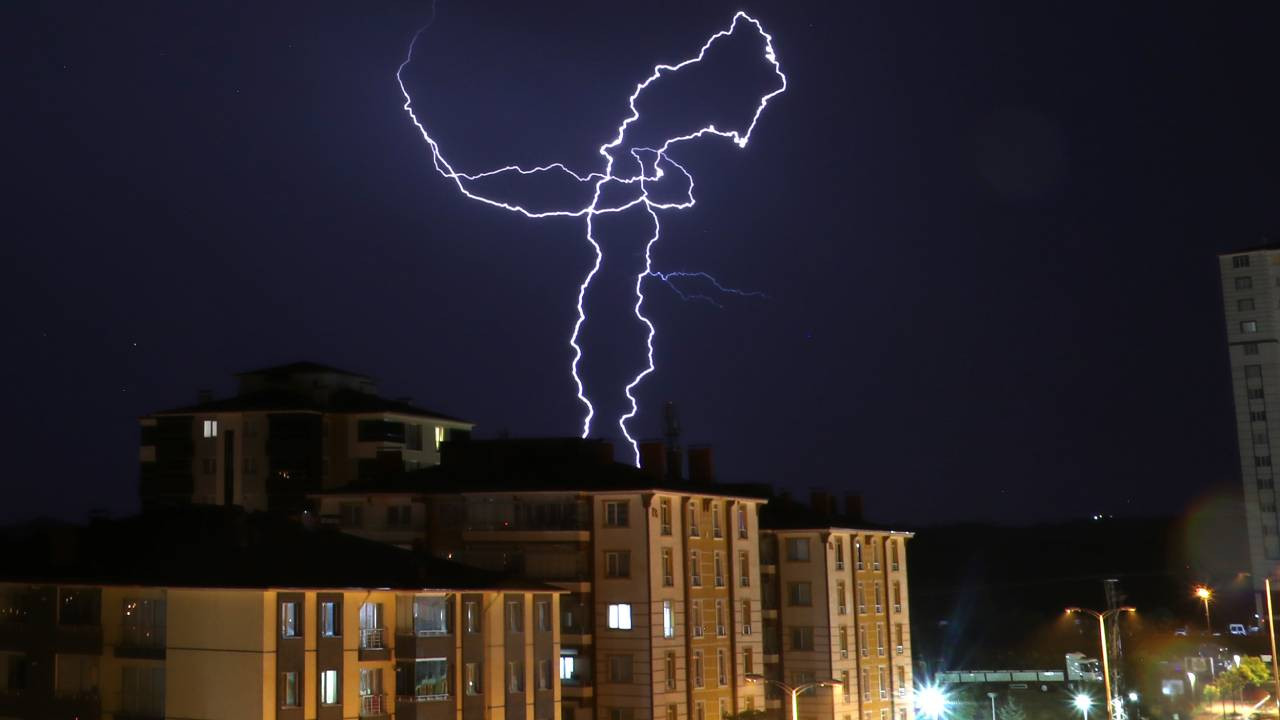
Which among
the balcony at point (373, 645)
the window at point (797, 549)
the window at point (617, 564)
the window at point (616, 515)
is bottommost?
the balcony at point (373, 645)

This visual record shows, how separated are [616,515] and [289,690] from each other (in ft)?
61.4

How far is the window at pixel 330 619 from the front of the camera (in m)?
38.7

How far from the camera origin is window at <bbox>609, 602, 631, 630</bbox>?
53562 millimetres

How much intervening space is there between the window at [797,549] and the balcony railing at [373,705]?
29.0 metres

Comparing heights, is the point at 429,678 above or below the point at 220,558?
below

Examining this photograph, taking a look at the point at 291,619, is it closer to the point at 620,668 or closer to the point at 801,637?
the point at 620,668

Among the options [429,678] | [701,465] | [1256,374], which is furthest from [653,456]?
[1256,374]

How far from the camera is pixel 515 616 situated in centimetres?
4584

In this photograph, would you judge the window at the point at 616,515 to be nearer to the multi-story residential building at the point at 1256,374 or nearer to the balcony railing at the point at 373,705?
the balcony railing at the point at 373,705

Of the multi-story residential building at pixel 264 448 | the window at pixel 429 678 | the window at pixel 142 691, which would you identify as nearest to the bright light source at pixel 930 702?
the multi-story residential building at pixel 264 448

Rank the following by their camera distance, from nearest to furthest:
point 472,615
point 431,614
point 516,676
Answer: point 431,614
point 472,615
point 516,676

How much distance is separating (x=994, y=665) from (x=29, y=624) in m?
74.1

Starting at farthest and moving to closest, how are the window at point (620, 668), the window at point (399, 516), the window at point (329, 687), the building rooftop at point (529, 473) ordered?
the window at point (399, 516)
the building rooftop at point (529, 473)
the window at point (620, 668)
the window at point (329, 687)

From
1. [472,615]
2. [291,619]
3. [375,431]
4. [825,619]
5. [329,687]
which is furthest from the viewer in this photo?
[375,431]
